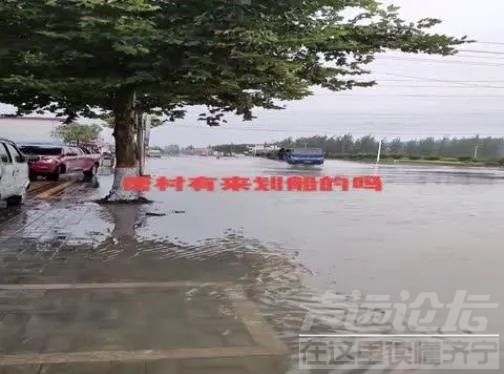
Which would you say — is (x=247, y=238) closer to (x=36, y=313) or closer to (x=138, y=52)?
(x=138, y=52)

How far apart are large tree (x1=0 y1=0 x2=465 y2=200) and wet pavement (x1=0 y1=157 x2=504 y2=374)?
2.59m

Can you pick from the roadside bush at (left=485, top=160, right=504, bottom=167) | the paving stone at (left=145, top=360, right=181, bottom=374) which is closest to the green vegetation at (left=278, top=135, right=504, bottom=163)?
the roadside bush at (left=485, top=160, right=504, bottom=167)

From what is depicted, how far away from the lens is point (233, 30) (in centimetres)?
907

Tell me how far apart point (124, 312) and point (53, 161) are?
1956 centimetres

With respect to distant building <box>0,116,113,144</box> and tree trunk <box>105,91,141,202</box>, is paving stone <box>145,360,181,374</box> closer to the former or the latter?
tree trunk <box>105,91,141,202</box>

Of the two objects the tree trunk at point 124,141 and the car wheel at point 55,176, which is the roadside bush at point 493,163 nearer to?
the car wheel at point 55,176

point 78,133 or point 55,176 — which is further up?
point 78,133

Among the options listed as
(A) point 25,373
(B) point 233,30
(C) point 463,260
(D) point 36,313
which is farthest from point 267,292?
(B) point 233,30

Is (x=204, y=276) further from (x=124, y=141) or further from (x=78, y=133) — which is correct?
(x=78, y=133)

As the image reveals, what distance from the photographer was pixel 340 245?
9953 mm

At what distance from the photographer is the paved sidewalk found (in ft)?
14.7

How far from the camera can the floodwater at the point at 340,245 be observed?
22.1ft

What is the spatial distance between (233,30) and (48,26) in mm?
3012

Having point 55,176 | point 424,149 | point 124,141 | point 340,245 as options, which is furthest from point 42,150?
point 424,149
